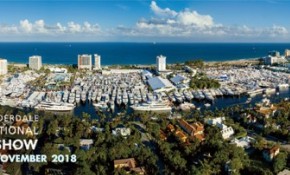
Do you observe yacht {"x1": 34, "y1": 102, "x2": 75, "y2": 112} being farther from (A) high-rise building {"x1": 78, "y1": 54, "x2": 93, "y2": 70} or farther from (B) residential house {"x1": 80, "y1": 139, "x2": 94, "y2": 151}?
(A) high-rise building {"x1": 78, "y1": 54, "x2": 93, "y2": 70}

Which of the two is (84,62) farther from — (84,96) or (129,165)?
(129,165)

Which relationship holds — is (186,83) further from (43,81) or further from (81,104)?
(43,81)

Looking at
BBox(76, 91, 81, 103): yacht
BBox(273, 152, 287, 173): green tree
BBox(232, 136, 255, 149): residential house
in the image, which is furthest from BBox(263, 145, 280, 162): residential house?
BBox(76, 91, 81, 103): yacht

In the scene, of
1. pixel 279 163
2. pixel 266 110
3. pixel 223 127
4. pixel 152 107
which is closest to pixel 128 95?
pixel 152 107

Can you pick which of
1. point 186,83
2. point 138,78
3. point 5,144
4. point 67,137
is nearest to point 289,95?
point 186,83

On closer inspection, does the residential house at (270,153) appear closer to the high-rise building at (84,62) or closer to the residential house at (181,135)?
the residential house at (181,135)

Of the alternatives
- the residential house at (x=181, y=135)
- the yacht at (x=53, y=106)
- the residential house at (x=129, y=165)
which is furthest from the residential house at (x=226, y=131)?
the yacht at (x=53, y=106)
